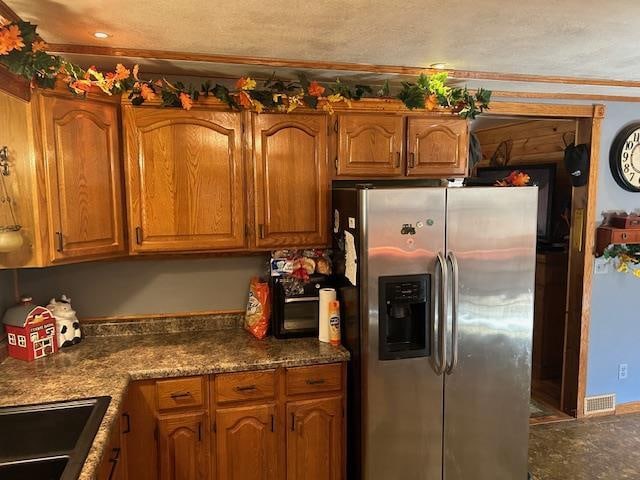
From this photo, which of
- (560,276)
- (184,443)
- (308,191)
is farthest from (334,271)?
(560,276)

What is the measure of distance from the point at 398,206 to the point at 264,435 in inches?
51.3

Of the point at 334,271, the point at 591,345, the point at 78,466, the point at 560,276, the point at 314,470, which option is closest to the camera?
the point at 78,466

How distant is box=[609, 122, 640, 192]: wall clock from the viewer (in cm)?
332

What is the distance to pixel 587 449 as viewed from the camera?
3145 mm

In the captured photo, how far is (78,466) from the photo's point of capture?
55.7 inches

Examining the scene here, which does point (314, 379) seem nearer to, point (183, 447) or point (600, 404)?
point (183, 447)

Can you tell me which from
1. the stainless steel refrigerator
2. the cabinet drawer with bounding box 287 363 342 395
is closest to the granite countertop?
the cabinet drawer with bounding box 287 363 342 395

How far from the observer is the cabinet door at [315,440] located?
7.66ft

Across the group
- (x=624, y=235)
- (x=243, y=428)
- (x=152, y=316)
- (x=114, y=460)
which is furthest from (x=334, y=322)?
(x=624, y=235)

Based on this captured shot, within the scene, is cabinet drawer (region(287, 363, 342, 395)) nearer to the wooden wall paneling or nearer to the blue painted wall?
the wooden wall paneling

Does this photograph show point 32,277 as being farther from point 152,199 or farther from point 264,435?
point 264,435

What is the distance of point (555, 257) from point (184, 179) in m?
3.27

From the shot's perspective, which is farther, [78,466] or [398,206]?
[398,206]

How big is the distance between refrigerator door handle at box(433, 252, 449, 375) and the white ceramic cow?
6.14 feet
